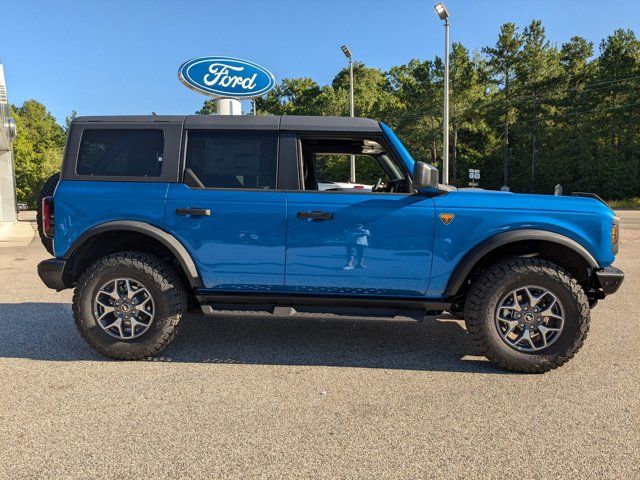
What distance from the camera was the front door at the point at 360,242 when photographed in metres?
3.69

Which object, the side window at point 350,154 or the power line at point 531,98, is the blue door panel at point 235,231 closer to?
the side window at point 350,154

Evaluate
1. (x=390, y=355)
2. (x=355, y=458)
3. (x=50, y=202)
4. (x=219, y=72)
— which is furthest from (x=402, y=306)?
(x=219, y=72)

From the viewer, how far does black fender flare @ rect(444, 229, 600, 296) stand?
3602 millimetres

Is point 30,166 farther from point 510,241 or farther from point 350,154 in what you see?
point 510,241

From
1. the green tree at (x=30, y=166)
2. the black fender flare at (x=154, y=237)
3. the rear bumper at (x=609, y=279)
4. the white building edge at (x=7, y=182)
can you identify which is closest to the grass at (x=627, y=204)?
the rear bumper at (x=609, y=279)

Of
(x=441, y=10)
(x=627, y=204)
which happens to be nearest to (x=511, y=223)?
(x=441, y=10)

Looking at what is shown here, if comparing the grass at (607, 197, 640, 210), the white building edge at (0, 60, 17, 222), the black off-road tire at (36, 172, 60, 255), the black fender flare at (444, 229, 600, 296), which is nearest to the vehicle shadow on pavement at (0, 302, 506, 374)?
the black fender flare at (444, 229, 600, 296)

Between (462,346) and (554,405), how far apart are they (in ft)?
4.18

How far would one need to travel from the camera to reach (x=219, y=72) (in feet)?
37.2

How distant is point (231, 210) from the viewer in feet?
12.3

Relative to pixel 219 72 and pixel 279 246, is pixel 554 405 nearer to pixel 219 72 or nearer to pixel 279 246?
pixel 279 246

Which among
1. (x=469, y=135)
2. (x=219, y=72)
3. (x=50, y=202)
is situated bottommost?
(x=50, y=202)

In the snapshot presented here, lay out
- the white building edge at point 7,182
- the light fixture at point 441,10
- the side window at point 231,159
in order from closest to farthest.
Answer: the side window at point 231,159 < the light fixture at point 441,10 < the white building edge at point 7,182

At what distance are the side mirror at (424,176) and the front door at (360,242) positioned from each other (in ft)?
0.65
